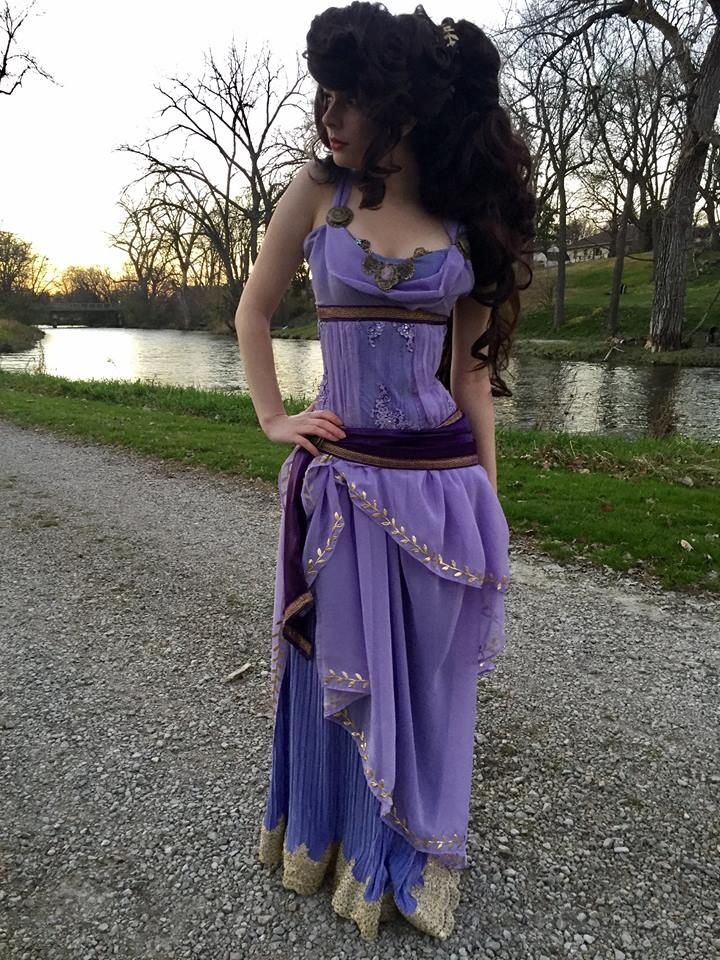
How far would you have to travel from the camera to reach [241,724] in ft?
9.86

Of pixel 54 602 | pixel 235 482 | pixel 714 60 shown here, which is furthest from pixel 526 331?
pixel 54 602

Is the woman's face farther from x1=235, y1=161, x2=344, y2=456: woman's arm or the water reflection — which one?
the water reflection

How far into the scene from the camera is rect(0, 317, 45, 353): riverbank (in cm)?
3005

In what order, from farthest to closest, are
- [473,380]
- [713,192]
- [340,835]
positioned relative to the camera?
[713,192], [340,835], [473,380]

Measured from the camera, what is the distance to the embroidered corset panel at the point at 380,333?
1.66 meters

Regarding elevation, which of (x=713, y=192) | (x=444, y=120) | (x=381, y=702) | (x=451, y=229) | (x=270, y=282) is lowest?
(x=381, y=702)

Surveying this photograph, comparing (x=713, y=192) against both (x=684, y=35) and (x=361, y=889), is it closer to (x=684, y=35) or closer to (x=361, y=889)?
(x=684, y=35)

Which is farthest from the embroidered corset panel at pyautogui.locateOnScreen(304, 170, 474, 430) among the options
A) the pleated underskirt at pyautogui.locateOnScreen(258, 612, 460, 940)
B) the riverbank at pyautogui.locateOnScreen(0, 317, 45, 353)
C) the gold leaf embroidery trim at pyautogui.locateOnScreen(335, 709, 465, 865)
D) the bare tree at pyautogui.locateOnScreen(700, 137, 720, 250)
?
the riverbank at pyautogui.locateOnScreen(0, 317, 45, 353)

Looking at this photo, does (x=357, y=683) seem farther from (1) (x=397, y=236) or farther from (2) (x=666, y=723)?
(2) (x=666, y=723)

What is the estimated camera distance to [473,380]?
77.7 inches

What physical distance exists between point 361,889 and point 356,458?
1.26 metres

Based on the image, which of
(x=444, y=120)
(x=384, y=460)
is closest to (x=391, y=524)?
(x=384, y=460)

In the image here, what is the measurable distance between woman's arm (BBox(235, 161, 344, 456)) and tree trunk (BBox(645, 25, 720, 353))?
11.9 m

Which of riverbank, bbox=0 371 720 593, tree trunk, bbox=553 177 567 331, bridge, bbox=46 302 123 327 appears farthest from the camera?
bridge, bbox=46 302 123 327
